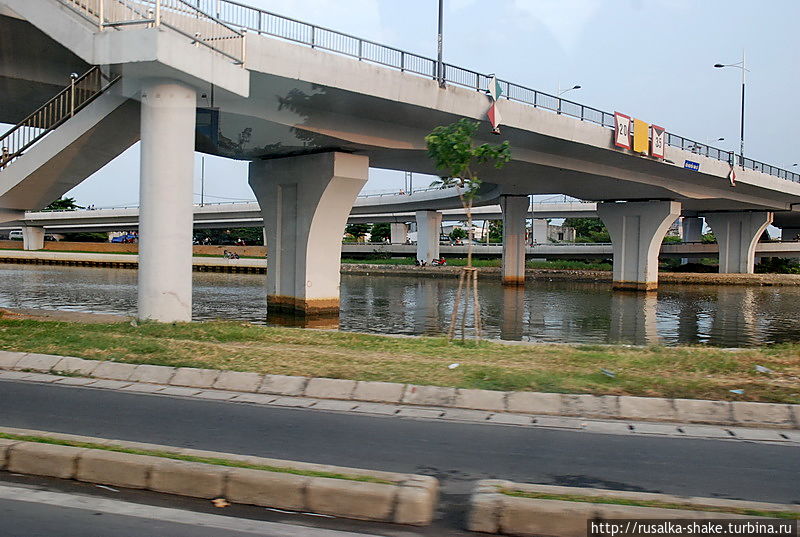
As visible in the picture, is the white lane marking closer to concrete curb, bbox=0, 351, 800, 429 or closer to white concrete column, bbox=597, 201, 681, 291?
concrete curb, bbox=0, 351, 800, 429

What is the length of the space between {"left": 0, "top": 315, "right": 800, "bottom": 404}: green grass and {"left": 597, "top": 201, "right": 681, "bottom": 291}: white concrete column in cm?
4112

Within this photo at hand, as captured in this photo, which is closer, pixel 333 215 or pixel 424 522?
pixel 424 522

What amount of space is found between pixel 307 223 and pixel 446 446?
22522 mm

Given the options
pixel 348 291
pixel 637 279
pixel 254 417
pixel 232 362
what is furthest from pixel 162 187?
pixel 637 279

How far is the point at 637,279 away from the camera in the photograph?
177 ft

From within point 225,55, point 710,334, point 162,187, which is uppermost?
point 225,55

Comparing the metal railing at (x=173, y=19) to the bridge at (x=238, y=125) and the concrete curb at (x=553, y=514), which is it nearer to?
the bridge at (x=238, y=125)

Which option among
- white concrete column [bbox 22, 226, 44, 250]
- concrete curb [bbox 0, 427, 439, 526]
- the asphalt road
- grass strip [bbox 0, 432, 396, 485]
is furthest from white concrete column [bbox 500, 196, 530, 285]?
white concrete column [bbox 22, 226, 44, 250]

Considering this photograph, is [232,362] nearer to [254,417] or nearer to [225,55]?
[254,417]

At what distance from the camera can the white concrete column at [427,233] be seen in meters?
81.9

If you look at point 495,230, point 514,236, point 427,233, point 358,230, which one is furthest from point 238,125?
point 495,230

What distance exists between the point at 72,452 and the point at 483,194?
187 ft

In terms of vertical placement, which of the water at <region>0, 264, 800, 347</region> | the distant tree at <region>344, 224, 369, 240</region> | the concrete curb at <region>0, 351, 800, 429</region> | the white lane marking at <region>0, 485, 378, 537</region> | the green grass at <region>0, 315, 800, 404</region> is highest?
the distant tree at <region>344, 224, 369, 240</region>

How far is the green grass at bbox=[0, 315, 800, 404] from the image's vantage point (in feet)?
32.8
